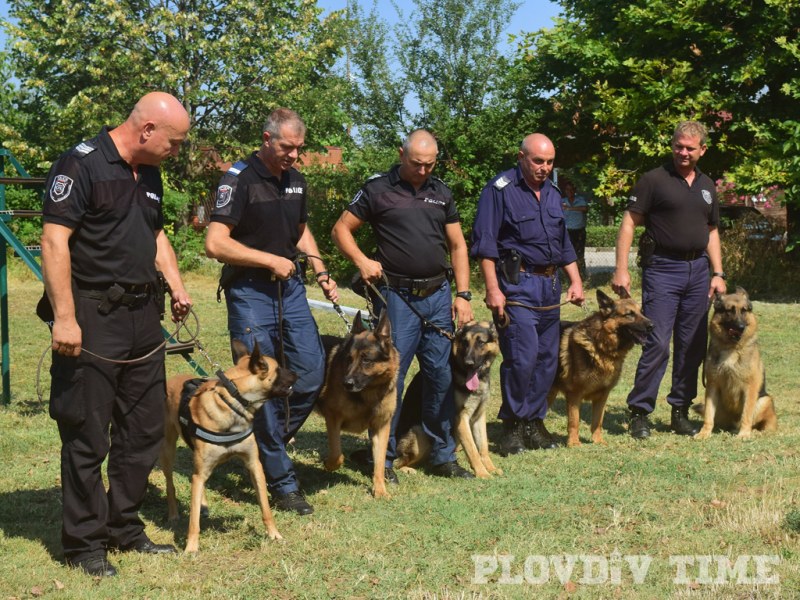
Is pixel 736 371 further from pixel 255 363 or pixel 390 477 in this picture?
pixel 255 363

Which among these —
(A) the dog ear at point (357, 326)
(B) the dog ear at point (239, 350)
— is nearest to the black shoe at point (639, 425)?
(A) the dog ear at point (357, 326)

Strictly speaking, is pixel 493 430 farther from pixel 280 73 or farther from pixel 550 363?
pixel 280 73

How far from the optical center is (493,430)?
Result: 7.54 metres

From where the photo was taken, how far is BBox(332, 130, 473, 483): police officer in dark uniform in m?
5.64

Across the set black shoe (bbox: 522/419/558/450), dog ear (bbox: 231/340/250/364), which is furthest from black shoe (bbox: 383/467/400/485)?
dog ear (bbox: 231/340/250/364)

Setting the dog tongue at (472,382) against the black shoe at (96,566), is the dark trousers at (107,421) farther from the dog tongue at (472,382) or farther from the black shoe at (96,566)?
the dog tongue at (472,382)

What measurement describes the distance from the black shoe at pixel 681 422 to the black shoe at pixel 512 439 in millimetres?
1605

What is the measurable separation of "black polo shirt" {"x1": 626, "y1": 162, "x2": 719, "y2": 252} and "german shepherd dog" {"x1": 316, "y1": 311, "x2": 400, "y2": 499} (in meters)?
2.76

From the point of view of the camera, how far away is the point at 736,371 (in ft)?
23.6

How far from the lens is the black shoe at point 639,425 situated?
7.09 meters

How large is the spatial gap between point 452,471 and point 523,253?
174 cm

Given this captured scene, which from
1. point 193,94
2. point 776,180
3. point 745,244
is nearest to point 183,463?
point 776,180

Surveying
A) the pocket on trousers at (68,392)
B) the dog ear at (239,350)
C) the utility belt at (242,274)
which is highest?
the utility belt at (242,274)

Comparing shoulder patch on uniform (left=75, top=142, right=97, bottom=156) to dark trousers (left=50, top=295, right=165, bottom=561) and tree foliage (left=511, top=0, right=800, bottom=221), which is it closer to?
dark trousers (left=50, top=295, right=165, bottom=561)
